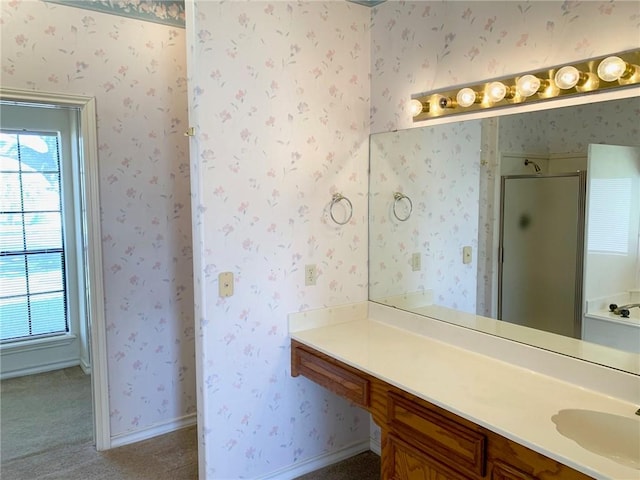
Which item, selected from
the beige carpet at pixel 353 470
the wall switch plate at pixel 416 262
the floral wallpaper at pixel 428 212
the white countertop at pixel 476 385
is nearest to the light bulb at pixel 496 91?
the floral wallpaper at pixel 428 212

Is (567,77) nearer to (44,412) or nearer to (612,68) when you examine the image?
(612,68)

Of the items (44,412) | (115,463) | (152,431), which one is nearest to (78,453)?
(115,463)

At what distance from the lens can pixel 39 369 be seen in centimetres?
400

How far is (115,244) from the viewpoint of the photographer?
2756 millimetres

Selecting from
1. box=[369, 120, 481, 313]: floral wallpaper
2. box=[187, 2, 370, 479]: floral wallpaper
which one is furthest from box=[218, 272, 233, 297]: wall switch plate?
box=[369, 120, 481, 313]: floral wallpaper

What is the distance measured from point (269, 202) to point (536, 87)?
123cm

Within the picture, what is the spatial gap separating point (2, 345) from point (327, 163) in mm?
3247

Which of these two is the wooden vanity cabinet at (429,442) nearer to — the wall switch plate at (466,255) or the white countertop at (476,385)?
the white countertop at (476,385)

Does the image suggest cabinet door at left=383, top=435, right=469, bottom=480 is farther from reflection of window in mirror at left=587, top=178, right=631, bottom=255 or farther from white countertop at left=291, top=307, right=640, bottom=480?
reflection of window in mirror at left=587, top=178, right=631, bottom=255

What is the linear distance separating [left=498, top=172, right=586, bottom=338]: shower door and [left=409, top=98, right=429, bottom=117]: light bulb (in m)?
0.52

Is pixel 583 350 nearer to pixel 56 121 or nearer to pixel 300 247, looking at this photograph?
pixel 300 247

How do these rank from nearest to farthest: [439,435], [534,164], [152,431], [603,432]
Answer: [603,432], [439,435], [534,164], [152,431]

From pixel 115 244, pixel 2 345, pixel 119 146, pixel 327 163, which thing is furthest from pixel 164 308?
pixel 2 345

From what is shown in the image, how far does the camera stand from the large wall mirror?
1.64 metres
